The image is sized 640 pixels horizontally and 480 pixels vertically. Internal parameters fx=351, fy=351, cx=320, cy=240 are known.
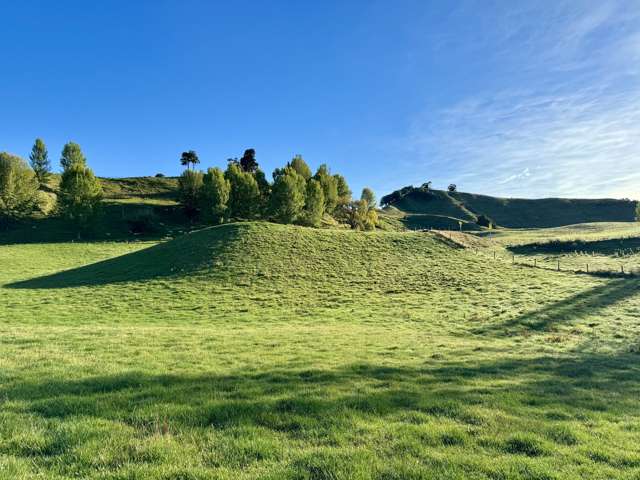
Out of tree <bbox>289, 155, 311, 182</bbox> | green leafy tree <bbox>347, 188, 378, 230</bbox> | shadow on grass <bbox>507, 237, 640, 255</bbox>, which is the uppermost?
tree <bbox>289, 155, 311, 182</bbox>

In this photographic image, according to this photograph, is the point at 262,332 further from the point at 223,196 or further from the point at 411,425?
the point at 223,196

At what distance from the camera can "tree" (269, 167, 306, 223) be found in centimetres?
8250

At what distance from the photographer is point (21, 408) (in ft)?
25.9

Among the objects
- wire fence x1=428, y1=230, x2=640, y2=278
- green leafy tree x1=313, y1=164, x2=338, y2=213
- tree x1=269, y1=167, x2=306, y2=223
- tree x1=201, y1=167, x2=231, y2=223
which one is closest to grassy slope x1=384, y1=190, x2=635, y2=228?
green leafy tree x1=313, y1=164, x2=338, y2=213

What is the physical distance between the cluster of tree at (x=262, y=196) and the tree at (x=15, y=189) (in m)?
32.9

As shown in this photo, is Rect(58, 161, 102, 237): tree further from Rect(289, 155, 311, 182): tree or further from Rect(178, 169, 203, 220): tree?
Rect(289, 155, 311, 182): tree

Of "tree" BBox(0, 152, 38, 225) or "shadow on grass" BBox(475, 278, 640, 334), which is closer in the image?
"shadow on grass" BBox(475, 278, 640, 334)

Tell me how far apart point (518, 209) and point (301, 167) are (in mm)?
124587

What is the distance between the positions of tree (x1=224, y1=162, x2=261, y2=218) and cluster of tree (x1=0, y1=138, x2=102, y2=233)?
95.8 ft

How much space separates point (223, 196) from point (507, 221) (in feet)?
447

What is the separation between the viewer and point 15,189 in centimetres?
7825

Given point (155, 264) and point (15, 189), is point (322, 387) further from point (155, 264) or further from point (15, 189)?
point (15, 189)

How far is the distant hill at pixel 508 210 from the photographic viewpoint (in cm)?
14988

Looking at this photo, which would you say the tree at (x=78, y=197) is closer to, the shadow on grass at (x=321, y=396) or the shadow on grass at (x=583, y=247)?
the shadow on grass at (x=321, y=396)
